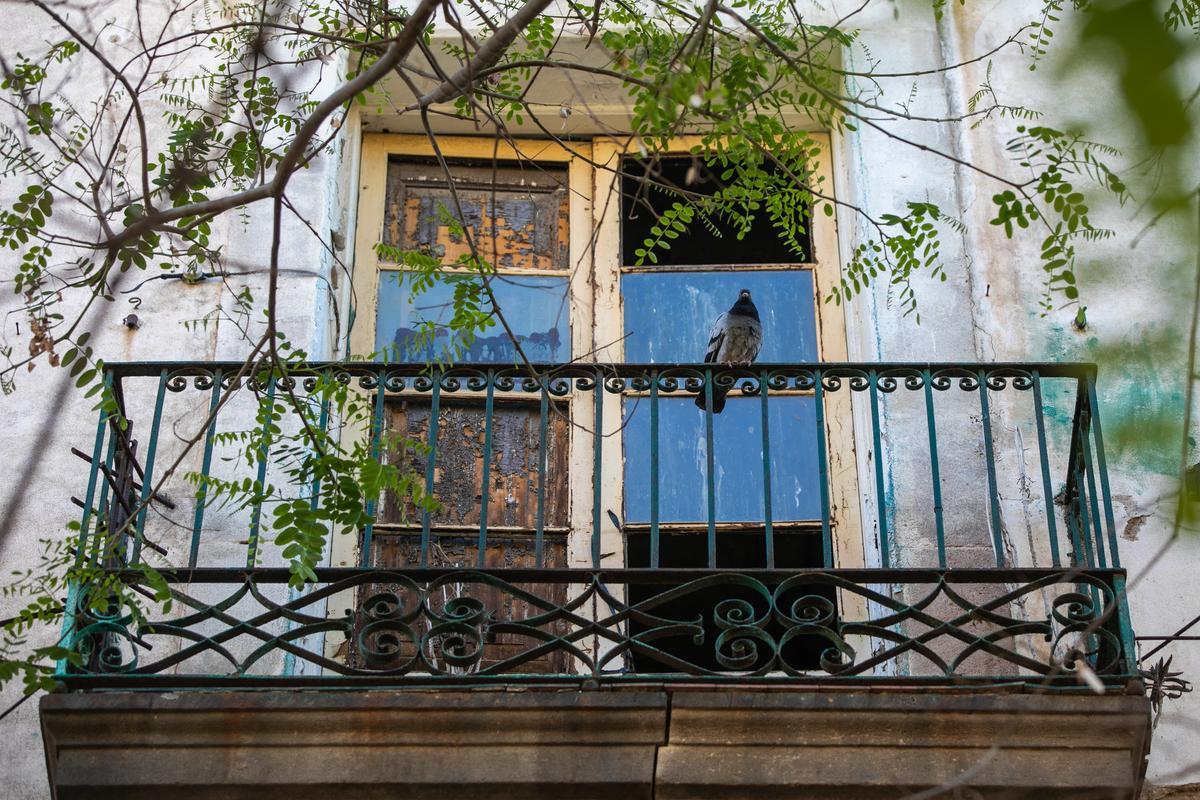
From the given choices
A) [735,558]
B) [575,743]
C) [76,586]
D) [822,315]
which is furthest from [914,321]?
[76,586]

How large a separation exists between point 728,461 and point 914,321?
794 millimetres

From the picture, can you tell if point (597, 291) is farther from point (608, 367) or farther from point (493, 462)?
point (608, 367)

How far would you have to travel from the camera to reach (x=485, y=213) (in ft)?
19.8

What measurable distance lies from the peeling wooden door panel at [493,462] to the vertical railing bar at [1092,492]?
167 cm

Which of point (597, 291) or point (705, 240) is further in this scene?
point (705, 240)

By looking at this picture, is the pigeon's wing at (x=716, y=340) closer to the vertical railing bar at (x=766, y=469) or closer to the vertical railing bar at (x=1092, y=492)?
the vertical railing bar at (x=766, y=469)

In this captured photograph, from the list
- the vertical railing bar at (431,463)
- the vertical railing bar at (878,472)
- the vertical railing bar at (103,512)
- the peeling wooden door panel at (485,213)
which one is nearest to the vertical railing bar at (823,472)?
the vertical railing bar at (878,472)

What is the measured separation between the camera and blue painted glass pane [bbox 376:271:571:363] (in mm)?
5707

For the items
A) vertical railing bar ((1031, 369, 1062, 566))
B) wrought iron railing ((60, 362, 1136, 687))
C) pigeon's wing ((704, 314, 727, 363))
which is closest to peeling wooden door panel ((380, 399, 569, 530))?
wrought iron railing ((60, 362, 1136, 687))

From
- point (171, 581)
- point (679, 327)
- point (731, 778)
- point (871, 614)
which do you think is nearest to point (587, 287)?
point (679, 327)

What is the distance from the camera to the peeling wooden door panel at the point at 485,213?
5949mm

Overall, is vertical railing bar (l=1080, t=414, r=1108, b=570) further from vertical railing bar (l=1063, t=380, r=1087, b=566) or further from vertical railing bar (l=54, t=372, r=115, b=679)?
vertical railing bar (l=54, t=372, r=115, b=679)

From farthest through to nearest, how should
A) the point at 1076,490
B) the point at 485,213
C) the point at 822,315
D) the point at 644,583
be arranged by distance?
the point at 485,213 → the point at 822,315 → the point at 1076,490 → the point at 644,583

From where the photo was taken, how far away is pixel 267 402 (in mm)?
4180
